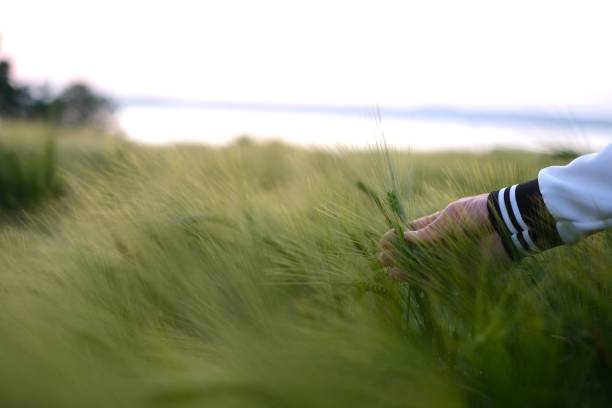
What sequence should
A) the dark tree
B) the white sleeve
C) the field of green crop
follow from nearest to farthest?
the field of green crop < the white sleeve < the dark tree

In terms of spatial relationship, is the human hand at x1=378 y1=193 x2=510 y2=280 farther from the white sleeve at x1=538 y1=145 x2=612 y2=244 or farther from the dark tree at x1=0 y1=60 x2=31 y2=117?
the dark tree at x1=0 y1=60 x2=31 y2=117

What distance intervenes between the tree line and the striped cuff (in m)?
2.94

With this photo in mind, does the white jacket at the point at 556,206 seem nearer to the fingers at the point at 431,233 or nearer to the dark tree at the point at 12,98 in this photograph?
the fingers at the point at 431,233

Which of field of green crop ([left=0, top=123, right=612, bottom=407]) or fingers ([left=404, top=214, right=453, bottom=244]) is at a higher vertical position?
fingers ([left=404, top=214, right=453, bottom=244])

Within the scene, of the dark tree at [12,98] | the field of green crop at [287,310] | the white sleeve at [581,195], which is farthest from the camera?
the dark tree at [12,98]

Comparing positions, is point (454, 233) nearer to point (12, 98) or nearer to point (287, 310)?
point (287, 310)

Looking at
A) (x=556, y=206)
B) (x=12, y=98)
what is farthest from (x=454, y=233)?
(x=12, y=98)

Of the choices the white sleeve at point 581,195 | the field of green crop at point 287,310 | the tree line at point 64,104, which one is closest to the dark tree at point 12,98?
the tree line at point 64,104

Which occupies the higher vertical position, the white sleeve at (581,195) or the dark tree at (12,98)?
the dark tree at (12,98)

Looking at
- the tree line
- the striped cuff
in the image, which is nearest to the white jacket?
the striped cuff

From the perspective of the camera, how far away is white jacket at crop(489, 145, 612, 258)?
743 mm

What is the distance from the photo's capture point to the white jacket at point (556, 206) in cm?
74

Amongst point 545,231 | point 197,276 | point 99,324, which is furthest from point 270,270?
point 545,231

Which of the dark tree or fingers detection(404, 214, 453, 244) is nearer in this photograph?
fingers detection(404, 214, 453, 244)
